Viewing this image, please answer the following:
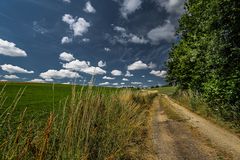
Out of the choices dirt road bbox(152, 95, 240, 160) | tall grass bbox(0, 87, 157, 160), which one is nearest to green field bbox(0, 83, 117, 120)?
tall grass bbox(0, 87, 157, 160)

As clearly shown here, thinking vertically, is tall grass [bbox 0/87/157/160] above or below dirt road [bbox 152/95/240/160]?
above

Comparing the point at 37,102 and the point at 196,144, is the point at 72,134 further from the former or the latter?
the point at 37,102

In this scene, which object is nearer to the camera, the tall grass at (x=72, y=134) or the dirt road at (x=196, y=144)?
the tall grass at (x=72, y=134)

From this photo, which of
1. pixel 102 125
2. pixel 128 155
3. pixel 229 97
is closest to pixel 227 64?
pixel 229 97

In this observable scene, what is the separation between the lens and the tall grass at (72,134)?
2.23m

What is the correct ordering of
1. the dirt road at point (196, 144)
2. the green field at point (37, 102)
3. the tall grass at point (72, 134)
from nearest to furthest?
the tall grass at point (72, 134), the green field at point (37, 102), the dirt road at point (196, 144)

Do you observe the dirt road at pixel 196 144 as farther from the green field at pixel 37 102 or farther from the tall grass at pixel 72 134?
the green field at pixel 37 102

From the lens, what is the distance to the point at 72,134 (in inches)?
129

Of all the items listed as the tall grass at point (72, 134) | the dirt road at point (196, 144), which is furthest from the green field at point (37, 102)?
the dirt road at point (196, 144)

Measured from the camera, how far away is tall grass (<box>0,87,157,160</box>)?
7.31ft

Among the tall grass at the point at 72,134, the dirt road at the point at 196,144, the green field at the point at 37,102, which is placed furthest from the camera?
the dirt road at the point at 196,144

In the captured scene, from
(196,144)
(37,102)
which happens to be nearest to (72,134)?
(196,144)

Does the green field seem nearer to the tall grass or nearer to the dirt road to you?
the tall grass

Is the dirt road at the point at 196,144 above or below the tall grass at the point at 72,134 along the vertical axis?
below
